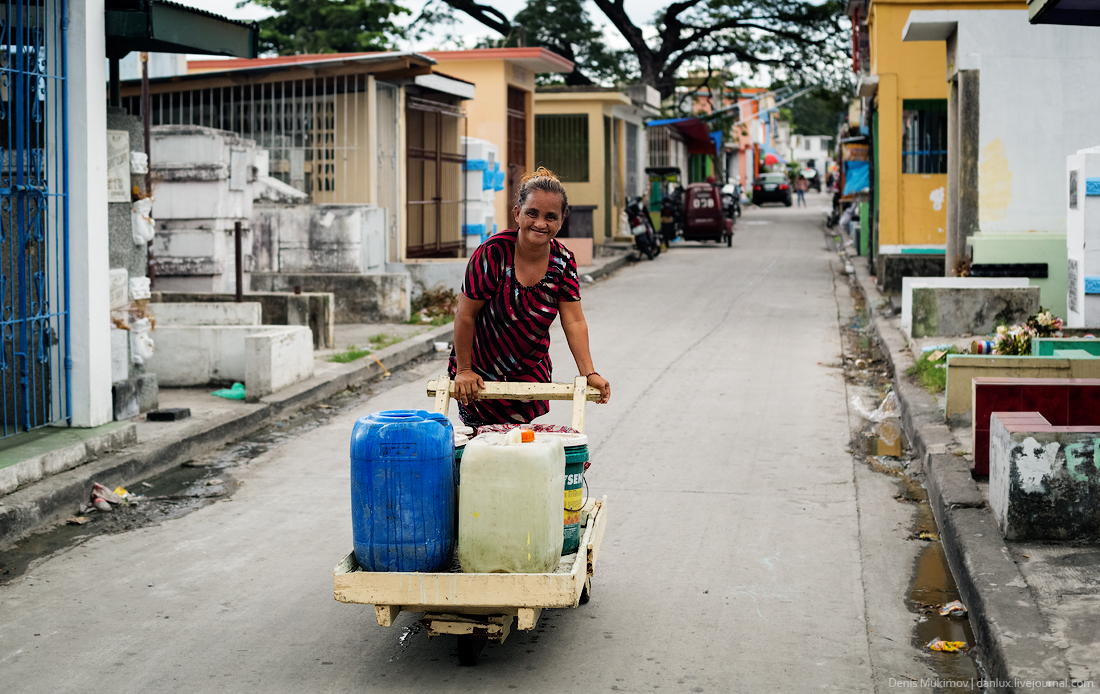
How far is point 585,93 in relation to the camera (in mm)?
28500

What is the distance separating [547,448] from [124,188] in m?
5.80

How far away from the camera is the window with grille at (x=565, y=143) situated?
94.9 feet

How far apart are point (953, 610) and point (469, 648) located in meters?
2.12

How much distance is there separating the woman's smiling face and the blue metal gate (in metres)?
3.95

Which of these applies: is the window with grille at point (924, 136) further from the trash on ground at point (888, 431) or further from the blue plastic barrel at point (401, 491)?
the blue plastic barrel at point (401, 491)

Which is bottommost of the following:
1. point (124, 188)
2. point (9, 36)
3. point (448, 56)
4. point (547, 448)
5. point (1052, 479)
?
point (1052, 479)

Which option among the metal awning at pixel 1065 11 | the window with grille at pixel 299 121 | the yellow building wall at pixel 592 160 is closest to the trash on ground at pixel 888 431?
the metal awning at pixel 1065 11

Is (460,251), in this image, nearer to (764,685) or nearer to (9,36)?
(9,36)

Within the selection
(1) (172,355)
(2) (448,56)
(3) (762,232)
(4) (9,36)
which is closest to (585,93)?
(2) (448,56)

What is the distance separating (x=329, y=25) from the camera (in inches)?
1433

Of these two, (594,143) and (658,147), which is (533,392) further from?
(658,147)

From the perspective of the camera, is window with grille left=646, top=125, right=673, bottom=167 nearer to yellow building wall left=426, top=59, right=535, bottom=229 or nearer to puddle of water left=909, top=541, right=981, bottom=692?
yellow building wall left=426, top=59, right=535, bottom=229

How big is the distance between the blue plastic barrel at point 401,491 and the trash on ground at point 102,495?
335cm

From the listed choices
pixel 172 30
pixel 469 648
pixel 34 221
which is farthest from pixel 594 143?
pixel 469 648
